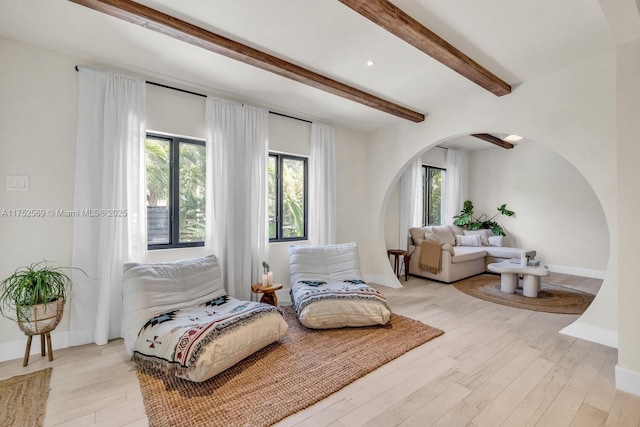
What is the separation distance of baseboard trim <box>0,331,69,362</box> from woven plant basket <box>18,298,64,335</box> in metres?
0.37

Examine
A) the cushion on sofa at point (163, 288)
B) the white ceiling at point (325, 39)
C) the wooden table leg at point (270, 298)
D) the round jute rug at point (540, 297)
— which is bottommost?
the round jute rug at point (540, 297)

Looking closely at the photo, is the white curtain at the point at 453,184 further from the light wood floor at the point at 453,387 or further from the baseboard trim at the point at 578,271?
the light wood floor at the point at 453,387

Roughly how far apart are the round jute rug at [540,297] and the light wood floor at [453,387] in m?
0.86

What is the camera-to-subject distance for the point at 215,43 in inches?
91.4

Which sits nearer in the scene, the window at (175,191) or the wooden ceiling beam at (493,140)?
the window at (175,191)

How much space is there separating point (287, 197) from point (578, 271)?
5.75m

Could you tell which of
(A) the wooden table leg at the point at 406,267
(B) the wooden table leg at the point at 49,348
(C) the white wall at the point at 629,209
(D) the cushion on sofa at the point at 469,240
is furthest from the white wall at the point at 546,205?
(B) the wooden table leg at the point at 49,348

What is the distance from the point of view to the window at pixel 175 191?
124 inches

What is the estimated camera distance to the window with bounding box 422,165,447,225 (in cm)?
644

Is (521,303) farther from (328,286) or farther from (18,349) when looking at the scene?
(18,349)

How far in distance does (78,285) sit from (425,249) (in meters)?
4.91

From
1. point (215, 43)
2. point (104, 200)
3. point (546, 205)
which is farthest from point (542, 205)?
point (104, 200)

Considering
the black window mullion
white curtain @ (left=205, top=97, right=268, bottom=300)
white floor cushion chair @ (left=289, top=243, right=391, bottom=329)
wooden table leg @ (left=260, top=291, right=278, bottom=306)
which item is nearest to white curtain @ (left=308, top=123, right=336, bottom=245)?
white floor cushion chair @ (left=289, top=243, right=391, bottom=329)

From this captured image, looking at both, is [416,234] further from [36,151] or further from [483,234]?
[36,151]
